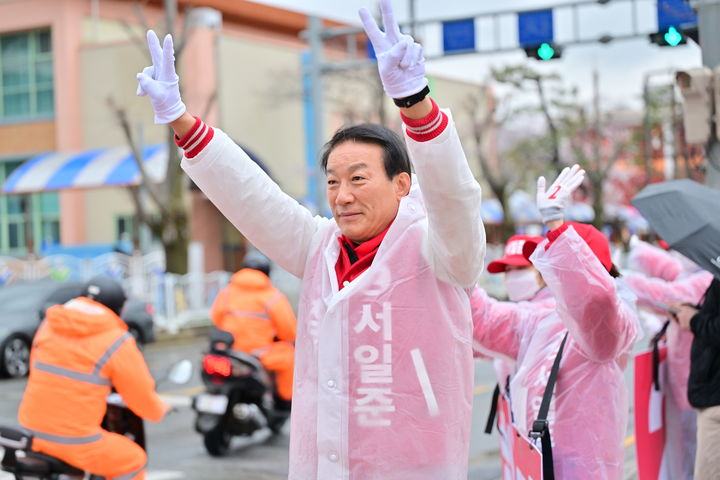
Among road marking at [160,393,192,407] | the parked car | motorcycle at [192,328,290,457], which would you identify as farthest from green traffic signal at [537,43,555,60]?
motorcycle at [192,328,290,457]

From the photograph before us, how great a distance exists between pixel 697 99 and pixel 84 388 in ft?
18.2

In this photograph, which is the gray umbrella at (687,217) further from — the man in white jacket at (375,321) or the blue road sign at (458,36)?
the blue road sign at (458,36)

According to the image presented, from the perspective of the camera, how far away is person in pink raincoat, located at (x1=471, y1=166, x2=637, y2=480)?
11.3ft

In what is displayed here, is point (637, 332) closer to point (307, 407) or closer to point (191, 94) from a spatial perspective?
point (307, 407)

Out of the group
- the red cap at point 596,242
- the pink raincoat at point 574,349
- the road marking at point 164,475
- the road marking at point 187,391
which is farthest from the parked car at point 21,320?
the red cap at point 596,242

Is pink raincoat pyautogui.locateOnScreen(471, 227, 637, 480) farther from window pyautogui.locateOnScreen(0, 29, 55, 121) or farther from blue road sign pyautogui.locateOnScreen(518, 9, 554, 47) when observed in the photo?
window pyautogui.locateOnScreen(0, 29, 55, 121)

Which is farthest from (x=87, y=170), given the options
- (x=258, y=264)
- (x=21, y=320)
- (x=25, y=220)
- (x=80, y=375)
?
(x=80, y=375)

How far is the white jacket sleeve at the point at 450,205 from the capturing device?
250 cm

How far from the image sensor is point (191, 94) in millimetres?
29469

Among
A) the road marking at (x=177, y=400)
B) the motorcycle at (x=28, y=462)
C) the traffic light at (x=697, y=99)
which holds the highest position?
the traffic light at (x=697, y=99)

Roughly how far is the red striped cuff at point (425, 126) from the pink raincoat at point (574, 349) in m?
1.09

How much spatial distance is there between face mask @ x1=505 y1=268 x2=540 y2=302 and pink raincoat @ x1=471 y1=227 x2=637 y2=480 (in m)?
0.34

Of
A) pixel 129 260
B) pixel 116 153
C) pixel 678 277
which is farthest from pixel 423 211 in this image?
pixel 116 153

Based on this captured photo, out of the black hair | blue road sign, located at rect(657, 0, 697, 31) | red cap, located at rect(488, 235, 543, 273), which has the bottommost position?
red cap, located at rect(488, 235, 543, 273)
